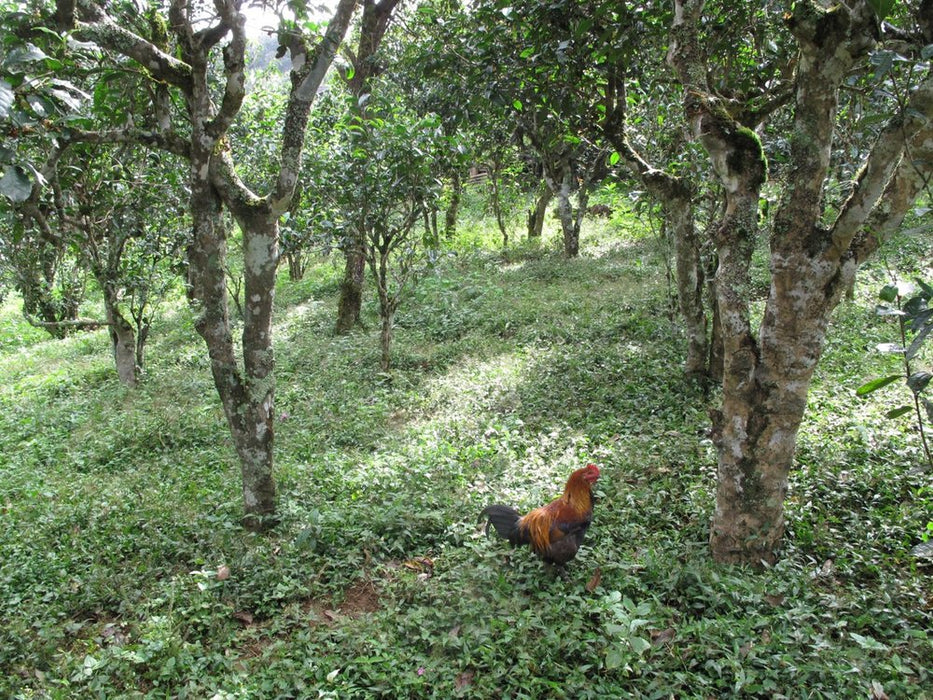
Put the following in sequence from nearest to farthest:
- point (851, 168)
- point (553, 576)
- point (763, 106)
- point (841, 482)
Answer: point (553, 576) < point (841, 482) < point (763, 106) < point (851, 168)

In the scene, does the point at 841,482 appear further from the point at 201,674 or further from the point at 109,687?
the point at 109,687

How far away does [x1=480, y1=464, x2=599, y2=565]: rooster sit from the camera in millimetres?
4270

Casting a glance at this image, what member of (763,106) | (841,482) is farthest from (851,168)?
(841,482)

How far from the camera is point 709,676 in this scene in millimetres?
3271

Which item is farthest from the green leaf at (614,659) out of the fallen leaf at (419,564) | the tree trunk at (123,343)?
the tree trunk at (123,343)

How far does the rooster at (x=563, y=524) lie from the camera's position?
4270 mm

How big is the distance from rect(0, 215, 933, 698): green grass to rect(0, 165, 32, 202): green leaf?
281 cm

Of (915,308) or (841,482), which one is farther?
(841,482)

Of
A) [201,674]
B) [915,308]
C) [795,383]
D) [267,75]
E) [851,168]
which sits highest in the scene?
[267,75]

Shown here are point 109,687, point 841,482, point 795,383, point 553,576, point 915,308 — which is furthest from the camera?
point 841,482

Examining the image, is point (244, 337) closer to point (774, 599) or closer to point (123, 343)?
point (774, 599)

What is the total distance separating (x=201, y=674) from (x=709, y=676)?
292cm

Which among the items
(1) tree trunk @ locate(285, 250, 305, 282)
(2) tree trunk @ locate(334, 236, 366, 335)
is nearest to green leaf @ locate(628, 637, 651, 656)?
(2) tree trunk @ locate(334, 236, 366, 335)

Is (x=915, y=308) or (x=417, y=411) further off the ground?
(x=915, y=308)
